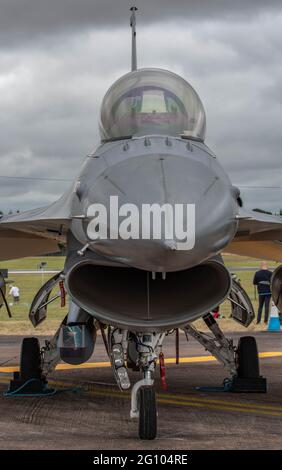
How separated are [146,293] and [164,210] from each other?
5.31 feet

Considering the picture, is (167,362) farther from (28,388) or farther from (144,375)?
(144,375)

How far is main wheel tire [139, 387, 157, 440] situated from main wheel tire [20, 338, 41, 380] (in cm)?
371

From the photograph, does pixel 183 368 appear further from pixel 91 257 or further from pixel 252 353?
pixel 91 257

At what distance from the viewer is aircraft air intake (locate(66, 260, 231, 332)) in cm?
720

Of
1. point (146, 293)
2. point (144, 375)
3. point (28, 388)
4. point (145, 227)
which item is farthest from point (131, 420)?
point (145, 227)

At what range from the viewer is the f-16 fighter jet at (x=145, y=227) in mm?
6176

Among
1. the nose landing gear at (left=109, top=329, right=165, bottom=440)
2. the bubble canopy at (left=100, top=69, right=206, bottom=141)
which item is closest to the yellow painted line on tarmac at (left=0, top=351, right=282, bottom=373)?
the nose landing gear at (left=109, top=329, right=165, bottom=440)

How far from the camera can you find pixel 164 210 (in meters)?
6.09

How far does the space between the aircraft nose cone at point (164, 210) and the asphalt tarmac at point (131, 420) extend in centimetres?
181

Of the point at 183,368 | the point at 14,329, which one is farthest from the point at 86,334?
the point at 14,329

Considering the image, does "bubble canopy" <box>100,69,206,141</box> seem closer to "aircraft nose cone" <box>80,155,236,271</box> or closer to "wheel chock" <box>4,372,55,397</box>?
"aircraft nose cone" <box>80,155,236,271</box>

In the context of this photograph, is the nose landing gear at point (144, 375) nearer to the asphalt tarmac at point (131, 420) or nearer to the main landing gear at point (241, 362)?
the asphalt tarmac at point (131, 420)

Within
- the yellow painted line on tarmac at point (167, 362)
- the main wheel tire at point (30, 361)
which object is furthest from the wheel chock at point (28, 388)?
the yellow painted line on tarmac at point (167, 362)
